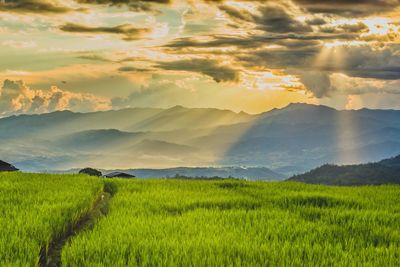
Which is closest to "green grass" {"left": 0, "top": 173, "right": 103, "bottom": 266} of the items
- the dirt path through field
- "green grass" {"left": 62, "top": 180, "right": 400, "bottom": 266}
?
the dirt path through field

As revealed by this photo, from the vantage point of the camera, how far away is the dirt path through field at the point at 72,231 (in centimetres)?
1002

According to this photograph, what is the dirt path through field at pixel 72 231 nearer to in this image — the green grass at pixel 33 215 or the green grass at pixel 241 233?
the green grass at pixel 33 215

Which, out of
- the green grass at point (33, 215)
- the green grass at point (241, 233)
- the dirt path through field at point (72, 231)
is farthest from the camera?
the dirt path through field at point (72, 231)

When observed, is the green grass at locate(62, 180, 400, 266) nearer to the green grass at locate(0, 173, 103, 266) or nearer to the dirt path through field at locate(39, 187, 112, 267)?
the dirt path through field at locate(39, 187, 112, 267)

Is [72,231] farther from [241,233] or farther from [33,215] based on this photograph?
[241,233]

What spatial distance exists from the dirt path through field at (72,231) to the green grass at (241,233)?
41cm

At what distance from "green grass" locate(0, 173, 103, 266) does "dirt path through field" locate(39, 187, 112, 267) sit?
19 centimetres

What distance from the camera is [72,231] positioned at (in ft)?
42.3

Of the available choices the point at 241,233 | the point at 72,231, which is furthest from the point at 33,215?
the point at 241,233

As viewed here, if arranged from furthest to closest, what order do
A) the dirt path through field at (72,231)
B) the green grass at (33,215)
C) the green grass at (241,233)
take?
1. the dirt path through field at (72,231)
2. the green grass at (33,215)
3. the green grass at (241,233)

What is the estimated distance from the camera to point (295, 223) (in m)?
13.4


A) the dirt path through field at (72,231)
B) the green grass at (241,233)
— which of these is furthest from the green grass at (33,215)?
the green grass at (241,233)

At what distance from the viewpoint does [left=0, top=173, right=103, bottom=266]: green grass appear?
956 cm

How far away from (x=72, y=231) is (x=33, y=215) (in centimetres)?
122
